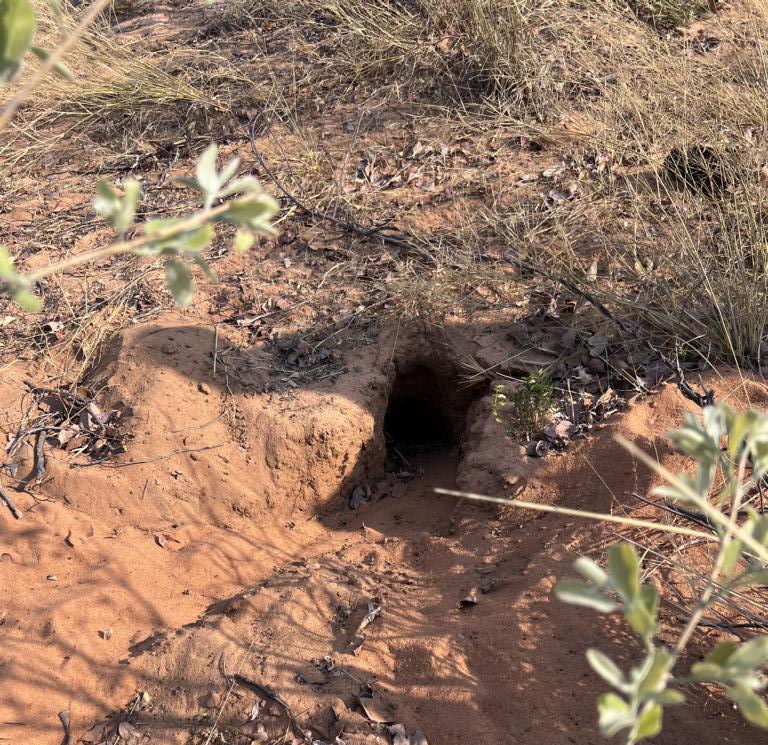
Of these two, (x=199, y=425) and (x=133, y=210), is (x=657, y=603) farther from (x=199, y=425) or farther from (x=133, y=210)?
(x=199, y=425)

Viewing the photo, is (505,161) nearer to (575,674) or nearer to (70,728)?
(575,674)

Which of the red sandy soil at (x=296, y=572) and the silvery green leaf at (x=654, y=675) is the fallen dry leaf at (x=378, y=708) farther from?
the silvery green leaf at (x=654, y=675)

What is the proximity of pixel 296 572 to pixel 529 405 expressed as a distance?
4.46 ft

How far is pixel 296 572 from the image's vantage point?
10.5 ft

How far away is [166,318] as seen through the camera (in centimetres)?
431

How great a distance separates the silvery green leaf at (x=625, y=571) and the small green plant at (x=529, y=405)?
2545 mm

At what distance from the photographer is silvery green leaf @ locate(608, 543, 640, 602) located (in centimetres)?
102

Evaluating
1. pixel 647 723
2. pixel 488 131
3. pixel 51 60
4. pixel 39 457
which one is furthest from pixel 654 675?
pixel 488 131

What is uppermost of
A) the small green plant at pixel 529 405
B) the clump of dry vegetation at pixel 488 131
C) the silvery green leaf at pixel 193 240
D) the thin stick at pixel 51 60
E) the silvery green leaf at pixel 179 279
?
the thin stick at pixel 51 60

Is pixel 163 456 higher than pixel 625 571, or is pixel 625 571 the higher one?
pixel 625 571

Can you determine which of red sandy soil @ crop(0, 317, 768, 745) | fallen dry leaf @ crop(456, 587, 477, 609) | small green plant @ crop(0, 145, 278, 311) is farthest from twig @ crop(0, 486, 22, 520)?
small green plant @ crop(0, 145, 278, 311)

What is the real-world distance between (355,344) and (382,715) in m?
2.36

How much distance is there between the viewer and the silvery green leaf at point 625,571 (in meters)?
1.02

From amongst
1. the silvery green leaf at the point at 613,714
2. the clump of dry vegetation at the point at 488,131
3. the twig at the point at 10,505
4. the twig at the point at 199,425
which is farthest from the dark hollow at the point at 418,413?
the silvery green leaf at the point at 613,714
